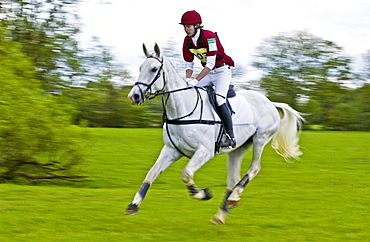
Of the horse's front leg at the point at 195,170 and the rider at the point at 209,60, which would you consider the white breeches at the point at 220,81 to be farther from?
the horse's front leg at the point at 195,170

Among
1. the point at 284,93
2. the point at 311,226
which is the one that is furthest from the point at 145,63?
the point at 284,93

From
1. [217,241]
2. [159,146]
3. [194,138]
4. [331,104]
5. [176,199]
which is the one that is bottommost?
[331,104]

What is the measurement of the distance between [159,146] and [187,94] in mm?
16433

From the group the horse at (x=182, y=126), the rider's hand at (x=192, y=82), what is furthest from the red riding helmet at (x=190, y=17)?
the rider's hand at (x=192, y=82)

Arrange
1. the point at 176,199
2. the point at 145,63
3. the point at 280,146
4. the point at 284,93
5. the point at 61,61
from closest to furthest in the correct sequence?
1. the point at 145,63
2. the point at 280,146
3. the point at 176,199
4. the point at 61,61
5. the point at 284,93

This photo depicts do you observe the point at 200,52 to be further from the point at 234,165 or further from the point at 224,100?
the point at 234,165

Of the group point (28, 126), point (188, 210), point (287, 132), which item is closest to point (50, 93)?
point (28, 126)

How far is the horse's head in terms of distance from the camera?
5.93 metres

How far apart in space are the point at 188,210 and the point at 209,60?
3.16 metres

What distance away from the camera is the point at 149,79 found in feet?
20.1

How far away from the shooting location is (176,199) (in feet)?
34.9

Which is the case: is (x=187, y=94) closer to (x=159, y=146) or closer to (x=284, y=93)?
(x=159, y=146)

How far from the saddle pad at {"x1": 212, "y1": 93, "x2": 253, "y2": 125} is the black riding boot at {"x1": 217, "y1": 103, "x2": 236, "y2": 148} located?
0.32 m

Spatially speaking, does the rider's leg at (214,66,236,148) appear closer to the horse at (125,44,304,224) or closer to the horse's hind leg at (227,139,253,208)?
the horse at (125,44,304,224)
